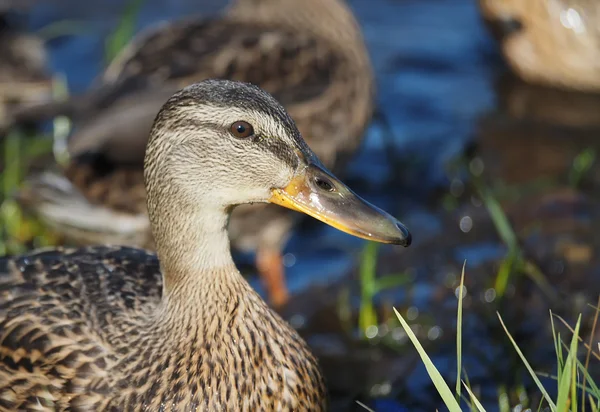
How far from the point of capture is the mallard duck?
692 centimetres

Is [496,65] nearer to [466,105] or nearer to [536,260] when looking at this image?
[466,105]

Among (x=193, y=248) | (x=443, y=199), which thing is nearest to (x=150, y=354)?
(x=193, y=248)

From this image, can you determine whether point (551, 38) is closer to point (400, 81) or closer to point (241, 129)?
point (400, 81)

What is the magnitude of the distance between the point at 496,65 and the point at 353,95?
2.53 meters

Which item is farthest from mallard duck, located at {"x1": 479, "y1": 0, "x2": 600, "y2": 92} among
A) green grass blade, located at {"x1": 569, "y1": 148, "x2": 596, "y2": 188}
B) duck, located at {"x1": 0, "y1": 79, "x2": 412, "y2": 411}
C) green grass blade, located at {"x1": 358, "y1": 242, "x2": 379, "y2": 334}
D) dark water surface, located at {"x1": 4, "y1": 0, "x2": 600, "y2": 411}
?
duck, located at {"x1": 0, "y1": 79, "x2": 412, "y2": 411}

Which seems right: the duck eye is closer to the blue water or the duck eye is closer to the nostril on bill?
the nostril on bill

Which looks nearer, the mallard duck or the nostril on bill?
the nostril on bill

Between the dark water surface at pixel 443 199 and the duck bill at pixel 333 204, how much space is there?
3.62 ft

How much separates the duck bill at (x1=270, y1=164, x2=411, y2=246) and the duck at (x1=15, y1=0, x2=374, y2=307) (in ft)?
4.96

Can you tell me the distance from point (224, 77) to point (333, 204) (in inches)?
76.6

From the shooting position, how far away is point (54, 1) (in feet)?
28.2

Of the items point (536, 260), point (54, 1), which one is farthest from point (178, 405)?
point (54, 1)

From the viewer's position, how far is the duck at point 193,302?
3.09 metres

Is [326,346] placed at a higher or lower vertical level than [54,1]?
lower
